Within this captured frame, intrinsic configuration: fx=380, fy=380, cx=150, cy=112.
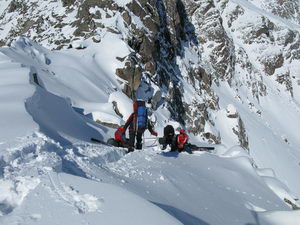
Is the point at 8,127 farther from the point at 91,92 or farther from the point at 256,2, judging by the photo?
the point at 256,2

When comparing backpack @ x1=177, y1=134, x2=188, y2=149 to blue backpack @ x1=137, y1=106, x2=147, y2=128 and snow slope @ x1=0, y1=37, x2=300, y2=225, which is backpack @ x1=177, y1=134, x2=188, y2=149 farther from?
blue backpack @ x1=137, y1=106, x2=147, y2=128

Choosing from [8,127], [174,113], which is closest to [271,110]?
[174,113]

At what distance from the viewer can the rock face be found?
27.7 meters

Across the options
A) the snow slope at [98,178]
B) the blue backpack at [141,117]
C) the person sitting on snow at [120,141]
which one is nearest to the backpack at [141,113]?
the blue backpack at [141,117]

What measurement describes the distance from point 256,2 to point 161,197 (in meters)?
165

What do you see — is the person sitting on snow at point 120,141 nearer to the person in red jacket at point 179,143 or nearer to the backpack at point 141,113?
the backpack at point 141,113

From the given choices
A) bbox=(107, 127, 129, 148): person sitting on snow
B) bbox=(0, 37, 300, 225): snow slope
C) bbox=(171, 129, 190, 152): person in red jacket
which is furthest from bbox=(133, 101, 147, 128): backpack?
bbox=(171, 129, 190, 152): person in red jacket

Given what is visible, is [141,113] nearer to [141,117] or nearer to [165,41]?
[141,117]

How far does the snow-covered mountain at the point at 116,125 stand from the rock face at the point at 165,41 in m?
0.15

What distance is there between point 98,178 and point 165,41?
33746mm

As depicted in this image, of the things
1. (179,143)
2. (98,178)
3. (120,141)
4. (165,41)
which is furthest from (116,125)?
(165,41)

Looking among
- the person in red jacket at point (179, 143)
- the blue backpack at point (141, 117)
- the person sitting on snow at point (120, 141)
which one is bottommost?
the person in red jacket at point (179, 143)

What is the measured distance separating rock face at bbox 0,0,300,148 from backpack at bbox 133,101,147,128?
15.0 meters

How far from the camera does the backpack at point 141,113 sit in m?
9.88
